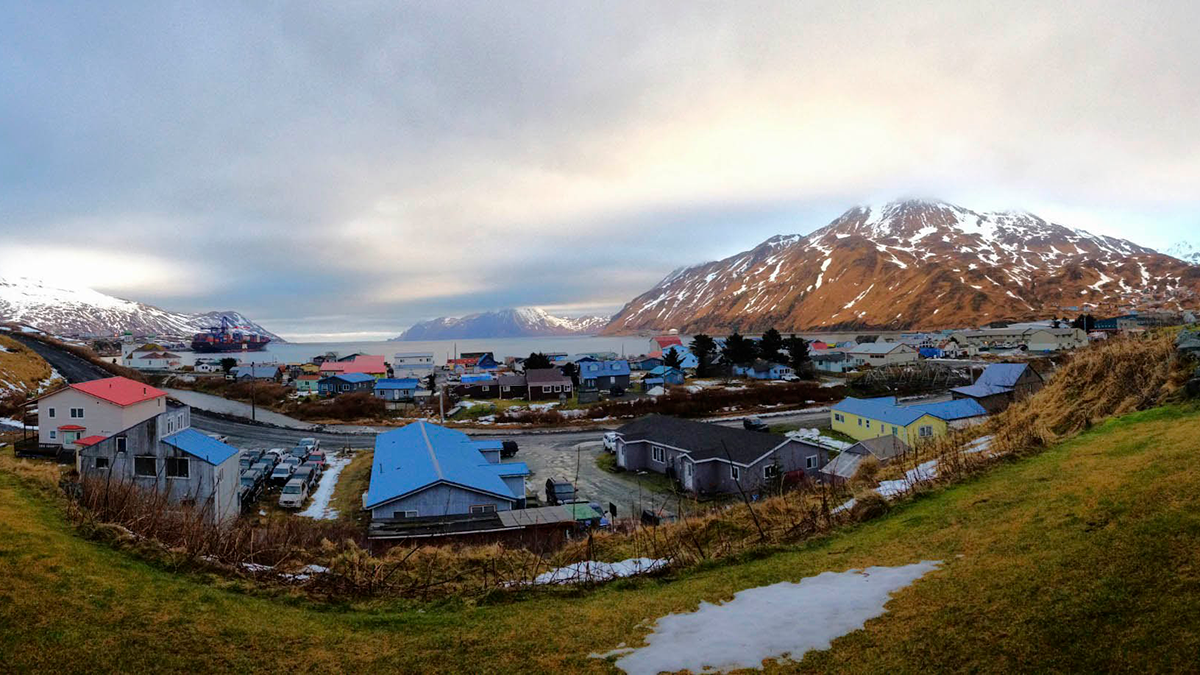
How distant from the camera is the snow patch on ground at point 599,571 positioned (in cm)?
684

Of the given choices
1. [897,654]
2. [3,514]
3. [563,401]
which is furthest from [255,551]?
[563,401]

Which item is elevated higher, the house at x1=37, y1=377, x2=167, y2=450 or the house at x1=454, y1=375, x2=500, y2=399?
the house at x1=37, y1=377, x2=167, y2=450

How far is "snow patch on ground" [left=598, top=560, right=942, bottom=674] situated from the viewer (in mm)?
4176

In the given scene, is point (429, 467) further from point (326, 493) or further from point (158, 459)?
point (158, 459)

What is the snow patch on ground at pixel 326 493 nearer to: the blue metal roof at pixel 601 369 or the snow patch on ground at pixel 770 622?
the snow patch on ground at pixel 770 622

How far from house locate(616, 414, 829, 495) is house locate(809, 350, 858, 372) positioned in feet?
156

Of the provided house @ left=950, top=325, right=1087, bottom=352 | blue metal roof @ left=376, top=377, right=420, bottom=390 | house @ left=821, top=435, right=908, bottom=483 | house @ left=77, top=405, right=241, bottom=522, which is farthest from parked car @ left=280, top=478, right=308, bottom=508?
house @ left=950, top=325, right=1087, bottom=352

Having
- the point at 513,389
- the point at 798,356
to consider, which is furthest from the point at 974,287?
the point at 513,389

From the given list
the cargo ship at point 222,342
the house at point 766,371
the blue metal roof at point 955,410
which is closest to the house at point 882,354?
the house at point 766,371

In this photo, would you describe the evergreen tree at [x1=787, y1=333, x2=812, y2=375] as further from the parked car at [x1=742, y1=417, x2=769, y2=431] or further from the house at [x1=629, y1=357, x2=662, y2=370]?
the parked car at [x1=742, y1=417, x2=769, y2=431]

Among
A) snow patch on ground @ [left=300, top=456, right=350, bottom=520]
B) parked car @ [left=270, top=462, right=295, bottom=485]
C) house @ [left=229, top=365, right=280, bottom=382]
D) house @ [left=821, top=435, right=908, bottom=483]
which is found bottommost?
snow patch on ground @ [left=300, top=456, right=350, bottom=520]

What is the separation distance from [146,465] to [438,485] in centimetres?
930

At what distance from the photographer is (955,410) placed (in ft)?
82.8

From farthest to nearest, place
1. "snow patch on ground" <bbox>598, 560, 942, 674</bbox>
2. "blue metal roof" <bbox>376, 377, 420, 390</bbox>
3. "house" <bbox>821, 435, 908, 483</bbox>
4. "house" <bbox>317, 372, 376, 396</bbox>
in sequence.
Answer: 1. "house" <bbox>317, 372, 376, 396</bbox>
2. "blue metal roof" <bbox>376, 377, 420, 390</bbox>
3. "house" <bbox>821, 435, 908, 483</bbox>
4. "snow patch on ground" <bbox>598, 560, 942, 674</bbox>
